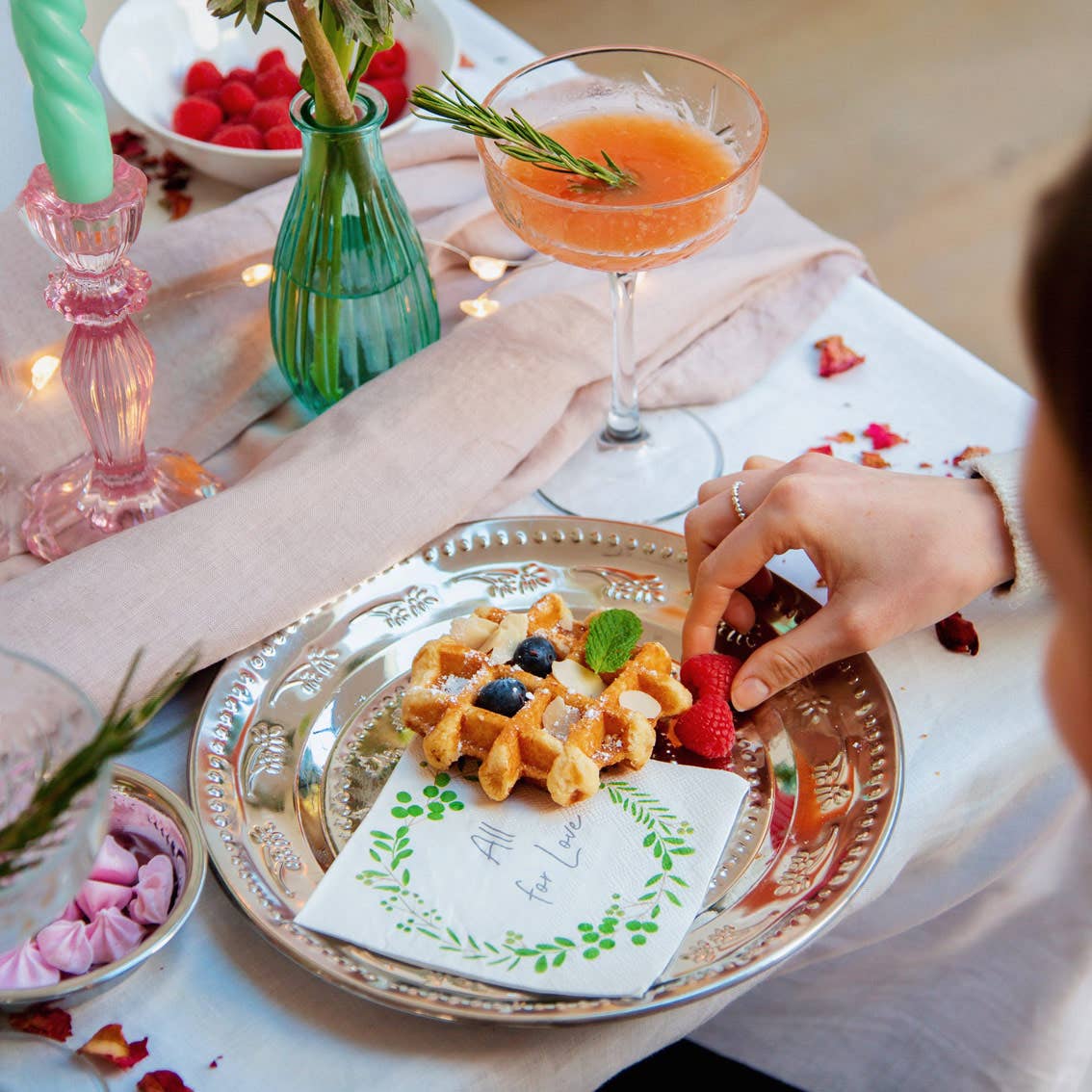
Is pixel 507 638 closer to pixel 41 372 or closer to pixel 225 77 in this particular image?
pixel 41 372

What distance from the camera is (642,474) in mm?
1479

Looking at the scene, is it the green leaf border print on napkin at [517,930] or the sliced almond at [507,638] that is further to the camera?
the sliced almond at [507,638]

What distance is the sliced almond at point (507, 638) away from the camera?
119 cm

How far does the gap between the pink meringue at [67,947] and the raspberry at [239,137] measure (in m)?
1.11

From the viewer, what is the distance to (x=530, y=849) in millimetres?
1047

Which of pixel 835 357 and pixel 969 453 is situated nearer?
pixel 969 453

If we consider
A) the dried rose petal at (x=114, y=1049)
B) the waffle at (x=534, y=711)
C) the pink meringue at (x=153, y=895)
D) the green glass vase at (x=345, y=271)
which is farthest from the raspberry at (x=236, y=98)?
the dried rose petal at (x=114, y=1049)

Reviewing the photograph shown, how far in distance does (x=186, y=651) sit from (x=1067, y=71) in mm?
3981

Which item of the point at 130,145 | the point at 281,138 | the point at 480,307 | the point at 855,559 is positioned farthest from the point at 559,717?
the point at 130,145

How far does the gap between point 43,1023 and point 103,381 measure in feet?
2.01

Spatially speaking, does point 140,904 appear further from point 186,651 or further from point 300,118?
point 300,118

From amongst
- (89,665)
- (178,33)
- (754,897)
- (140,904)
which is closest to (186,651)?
(89,665)

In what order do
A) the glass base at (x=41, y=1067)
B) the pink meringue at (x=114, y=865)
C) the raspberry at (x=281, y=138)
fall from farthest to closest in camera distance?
the raspberry at (x=281, y=138), the pink meringue at (x=114, y=865), the glass base at (x=41, y=1067)

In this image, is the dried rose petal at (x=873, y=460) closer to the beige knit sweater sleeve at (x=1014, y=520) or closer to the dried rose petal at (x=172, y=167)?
the beige knit sweater sleeve at (x=1014, y=520)
